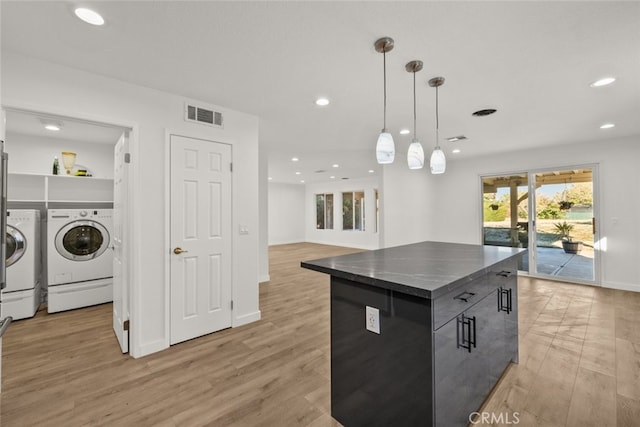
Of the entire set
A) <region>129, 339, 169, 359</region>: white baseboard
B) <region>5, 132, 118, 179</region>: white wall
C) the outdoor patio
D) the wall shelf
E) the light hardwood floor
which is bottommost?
the light hardwood floor

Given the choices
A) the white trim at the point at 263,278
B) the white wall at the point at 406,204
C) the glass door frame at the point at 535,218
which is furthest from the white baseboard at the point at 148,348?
the glass door frame at the point at 535,218

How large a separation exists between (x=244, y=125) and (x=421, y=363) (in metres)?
2.94

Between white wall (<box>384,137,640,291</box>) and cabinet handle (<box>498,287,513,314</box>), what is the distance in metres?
3.41

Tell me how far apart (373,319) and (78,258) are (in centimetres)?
417

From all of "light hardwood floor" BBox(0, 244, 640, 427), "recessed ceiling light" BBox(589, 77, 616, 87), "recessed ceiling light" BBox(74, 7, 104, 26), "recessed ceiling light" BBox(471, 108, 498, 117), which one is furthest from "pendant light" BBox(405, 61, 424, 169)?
"recessed ceiling light" BBox(74, 7, 104, 26)

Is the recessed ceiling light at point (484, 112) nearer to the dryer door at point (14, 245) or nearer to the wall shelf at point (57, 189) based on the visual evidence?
the wall shelf at point (57, 189)

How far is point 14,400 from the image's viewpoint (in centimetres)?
195

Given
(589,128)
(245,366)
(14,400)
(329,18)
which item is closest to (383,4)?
(329,18)

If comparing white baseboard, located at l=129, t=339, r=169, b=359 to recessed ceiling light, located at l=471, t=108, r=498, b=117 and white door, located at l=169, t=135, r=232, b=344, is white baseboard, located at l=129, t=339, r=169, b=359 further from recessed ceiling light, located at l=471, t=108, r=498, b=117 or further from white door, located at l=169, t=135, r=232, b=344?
recessed ceiling light, located at l=471, t=108, r=498, b=117

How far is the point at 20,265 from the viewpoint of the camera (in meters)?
3.38

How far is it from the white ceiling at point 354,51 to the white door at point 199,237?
64cm

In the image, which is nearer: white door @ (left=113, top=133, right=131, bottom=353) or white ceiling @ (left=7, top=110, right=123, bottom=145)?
white door @ (left=113, top=133, right=131, bottom=353)

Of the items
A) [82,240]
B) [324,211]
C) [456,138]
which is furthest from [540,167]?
[82,240]

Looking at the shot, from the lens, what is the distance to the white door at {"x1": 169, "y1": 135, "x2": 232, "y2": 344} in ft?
9.07
